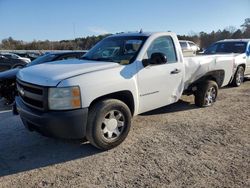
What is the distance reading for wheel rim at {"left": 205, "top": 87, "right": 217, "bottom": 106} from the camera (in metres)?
6.88

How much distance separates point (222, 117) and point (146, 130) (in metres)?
1.94

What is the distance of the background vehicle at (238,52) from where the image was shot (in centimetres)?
987

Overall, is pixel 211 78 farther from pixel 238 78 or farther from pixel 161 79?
pixel 238 78

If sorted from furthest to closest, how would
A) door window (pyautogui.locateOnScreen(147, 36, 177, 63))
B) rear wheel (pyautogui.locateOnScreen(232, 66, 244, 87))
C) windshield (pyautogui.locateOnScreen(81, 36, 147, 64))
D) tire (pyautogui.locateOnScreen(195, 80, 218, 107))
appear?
1. rear wheel (pyautogui.locateOnScreen(232, 66, 244, 87))
2. tire (pyautogui.locateOnScreen(195, 80, 218, 107))
3. door window (pyautogui.locateOnScreen(147, 36, 177, 63))
4. windshield (pyautogui.locateOnScreen(81, 36, 147, 64))

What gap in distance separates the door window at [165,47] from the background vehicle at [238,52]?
477 centimetres

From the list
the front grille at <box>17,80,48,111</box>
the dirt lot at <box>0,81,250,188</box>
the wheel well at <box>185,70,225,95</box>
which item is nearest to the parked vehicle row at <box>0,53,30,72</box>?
the dirt lot at <box>0,81,250,188</box>

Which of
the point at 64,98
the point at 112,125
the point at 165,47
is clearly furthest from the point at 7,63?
the point at 64,98

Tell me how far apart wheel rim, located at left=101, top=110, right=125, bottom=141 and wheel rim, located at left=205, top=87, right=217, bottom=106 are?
3.12 m

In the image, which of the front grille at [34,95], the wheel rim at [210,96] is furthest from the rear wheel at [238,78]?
the front grille at [34,95]

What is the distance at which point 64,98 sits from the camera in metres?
3.85

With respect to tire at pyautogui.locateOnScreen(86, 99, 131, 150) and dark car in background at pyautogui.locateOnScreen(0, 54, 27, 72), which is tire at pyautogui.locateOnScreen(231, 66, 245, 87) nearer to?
tire at pyautogui.locateOnScreen(86, 99, 131, 150)

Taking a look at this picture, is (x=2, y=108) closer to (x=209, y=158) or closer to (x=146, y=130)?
(x=146, y=130)

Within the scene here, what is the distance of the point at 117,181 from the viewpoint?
3500 mm

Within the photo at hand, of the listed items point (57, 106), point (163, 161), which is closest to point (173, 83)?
point (163, 161)
